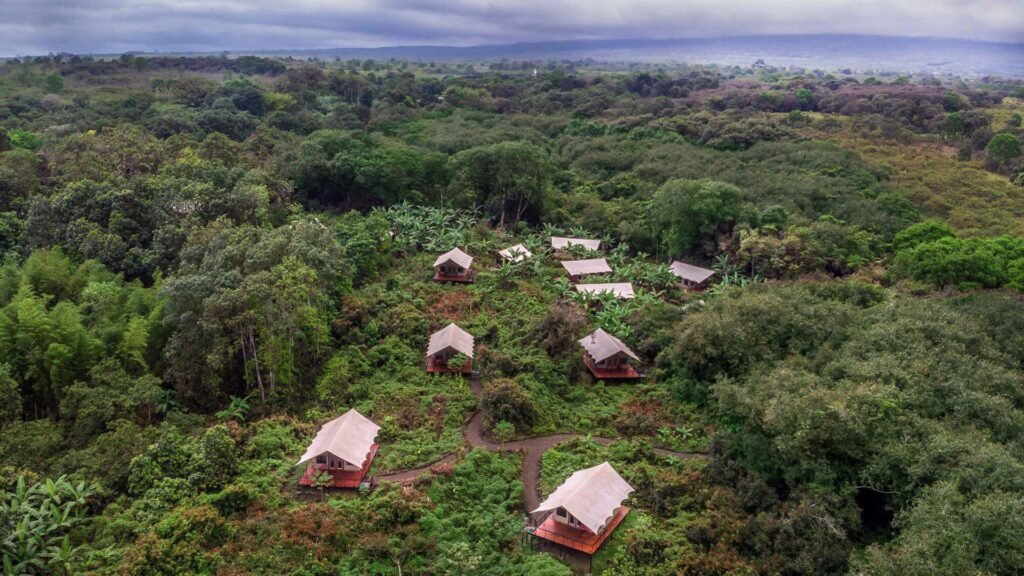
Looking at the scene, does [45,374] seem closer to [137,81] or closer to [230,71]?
[137,81]

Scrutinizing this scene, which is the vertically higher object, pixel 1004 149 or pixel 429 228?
pixel 1004 149

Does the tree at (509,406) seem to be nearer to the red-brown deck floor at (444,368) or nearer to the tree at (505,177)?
the red-brown deck floor at (444,368)

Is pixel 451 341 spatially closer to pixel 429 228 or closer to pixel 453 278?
pixel 453 278

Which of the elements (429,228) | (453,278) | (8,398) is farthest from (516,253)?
(8,398)

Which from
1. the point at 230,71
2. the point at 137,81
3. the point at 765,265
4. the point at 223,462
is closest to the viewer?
the point at 223,462

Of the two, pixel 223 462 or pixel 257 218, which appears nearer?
pixel 223 462

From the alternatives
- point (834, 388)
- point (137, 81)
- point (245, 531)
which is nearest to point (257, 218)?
point (245, 531)
